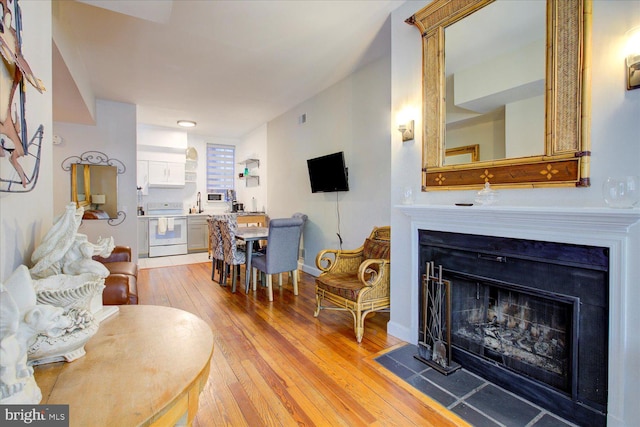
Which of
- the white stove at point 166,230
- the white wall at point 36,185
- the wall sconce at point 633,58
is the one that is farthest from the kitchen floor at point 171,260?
the wall sconce at point 633,58

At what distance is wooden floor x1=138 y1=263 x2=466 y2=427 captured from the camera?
1.73 m

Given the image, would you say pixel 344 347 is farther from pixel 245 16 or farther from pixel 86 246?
pixel 245 16

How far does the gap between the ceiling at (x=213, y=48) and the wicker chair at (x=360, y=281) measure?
6.89ft

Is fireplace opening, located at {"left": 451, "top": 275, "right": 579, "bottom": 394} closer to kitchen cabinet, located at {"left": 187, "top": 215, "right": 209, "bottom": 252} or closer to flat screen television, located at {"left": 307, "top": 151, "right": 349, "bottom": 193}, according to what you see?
flat screen television, located at {"left": 307, "top": 151, "right": 349, "bottom": 193}

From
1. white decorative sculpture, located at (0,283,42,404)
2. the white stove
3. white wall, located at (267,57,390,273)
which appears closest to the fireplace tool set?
white wall, located at (267,57,390,273)

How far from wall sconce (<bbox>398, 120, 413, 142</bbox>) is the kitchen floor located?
505cm

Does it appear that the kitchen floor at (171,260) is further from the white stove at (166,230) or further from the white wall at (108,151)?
the white wall at (108,151)

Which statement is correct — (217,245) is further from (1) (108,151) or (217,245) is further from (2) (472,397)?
(2) (472,397)

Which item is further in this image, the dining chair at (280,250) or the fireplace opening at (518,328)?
the dining chair at (280,250)

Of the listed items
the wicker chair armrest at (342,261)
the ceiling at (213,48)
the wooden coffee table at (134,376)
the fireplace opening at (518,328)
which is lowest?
the fireplace opening at (518,328)

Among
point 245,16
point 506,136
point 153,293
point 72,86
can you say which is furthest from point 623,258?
point 72,86

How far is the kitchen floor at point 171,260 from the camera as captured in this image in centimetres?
584

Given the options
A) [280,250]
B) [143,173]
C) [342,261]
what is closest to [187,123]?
[143,173]

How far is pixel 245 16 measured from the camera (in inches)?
107
